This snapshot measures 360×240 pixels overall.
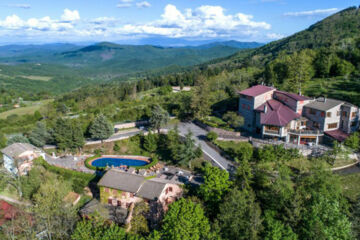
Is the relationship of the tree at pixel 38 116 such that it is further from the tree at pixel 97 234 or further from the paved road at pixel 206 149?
the tree at pixel 97 234

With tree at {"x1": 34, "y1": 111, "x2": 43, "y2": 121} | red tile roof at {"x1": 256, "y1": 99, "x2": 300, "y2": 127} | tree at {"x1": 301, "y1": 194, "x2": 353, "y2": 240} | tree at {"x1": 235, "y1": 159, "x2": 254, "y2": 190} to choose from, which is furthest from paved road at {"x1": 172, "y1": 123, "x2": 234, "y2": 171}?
tree at {"x1": 34, "y1": 111, "x2": 43, "y2": 121}

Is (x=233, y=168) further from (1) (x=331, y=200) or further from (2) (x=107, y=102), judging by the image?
(2) (x=107, y=102)

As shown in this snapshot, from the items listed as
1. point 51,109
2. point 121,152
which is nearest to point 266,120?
point 121,152

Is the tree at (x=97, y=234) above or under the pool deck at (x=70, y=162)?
above

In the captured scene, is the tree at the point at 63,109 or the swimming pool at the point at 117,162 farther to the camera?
the tree at the point at 63,109

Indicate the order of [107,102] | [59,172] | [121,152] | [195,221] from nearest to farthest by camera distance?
[195,221] < [59,172] < [121,152] < [107,102]

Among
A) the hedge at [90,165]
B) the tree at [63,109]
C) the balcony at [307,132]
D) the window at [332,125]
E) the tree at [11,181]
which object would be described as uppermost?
the window at [332,125]

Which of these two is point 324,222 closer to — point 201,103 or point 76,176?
point 76,176

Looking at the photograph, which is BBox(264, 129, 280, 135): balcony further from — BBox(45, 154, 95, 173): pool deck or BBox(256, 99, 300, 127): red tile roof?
BBox(45, 154, 95, 173): pool deck

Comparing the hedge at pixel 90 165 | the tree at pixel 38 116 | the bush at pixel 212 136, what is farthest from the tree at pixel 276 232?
the tree at pixel 38 116
